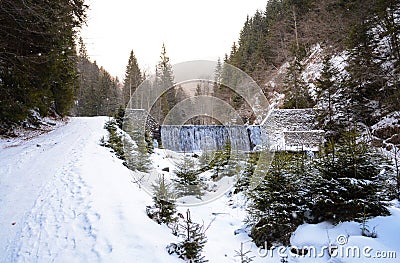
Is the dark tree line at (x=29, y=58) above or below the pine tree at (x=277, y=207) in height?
above

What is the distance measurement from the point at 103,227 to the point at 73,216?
0.70m

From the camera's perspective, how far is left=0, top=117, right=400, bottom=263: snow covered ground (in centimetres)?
302

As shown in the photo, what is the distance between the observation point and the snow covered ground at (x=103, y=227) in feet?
9.89

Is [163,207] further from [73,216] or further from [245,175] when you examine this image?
[245,175]

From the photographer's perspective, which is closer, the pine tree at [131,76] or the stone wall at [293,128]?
the stone wall at [293,128]

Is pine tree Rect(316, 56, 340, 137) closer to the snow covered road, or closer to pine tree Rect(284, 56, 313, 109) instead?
pine tree Rect(284, 56, 313, 109)

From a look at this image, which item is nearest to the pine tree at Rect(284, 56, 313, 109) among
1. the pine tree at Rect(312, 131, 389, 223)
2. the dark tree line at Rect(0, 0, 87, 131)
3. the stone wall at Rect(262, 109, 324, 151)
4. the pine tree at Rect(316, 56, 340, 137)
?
the stone wall at Rect(262, 109, 324, 151)

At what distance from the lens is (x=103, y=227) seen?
3502 mm

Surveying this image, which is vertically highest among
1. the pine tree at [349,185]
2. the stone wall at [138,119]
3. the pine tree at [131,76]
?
the pine tree at [131,76]

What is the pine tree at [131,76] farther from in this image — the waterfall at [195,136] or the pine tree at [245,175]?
the pine tree at [245,175]

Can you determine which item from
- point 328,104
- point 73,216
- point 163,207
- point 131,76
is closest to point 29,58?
point 73,216

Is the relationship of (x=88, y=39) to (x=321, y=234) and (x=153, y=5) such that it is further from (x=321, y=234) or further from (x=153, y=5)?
(x=321, y=234)

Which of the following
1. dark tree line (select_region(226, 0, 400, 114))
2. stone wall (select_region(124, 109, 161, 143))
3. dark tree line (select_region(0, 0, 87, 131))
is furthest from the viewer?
stone wall (select_region(124, 109, 161, 143))

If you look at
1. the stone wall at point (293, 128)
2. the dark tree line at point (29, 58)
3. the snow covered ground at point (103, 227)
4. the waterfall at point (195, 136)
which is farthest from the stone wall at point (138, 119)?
the stone wall at point (293, 128)
